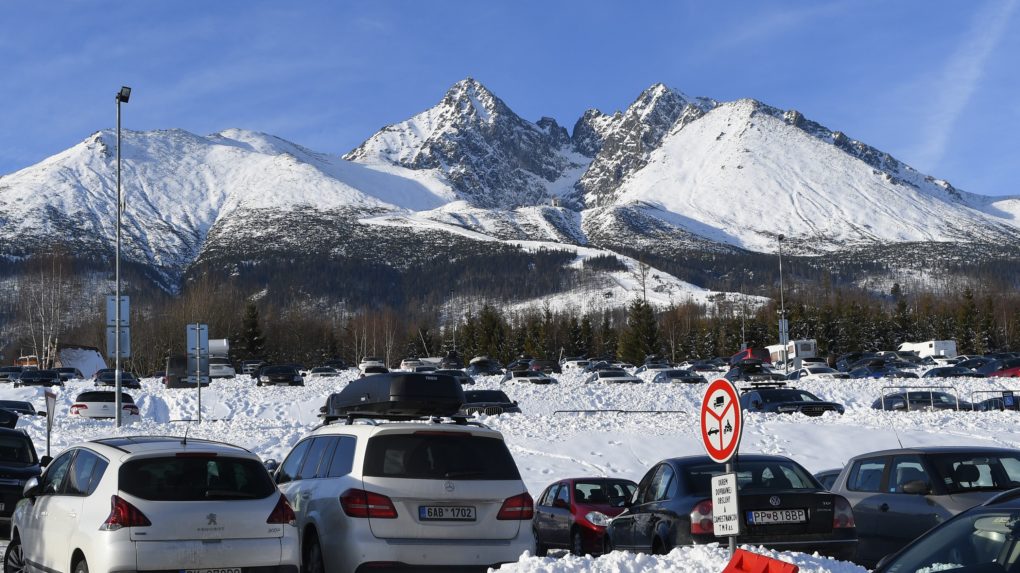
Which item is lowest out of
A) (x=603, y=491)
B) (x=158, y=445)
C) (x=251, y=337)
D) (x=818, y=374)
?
(x=603, y=491)

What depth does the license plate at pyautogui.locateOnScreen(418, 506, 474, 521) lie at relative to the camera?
9859 mm

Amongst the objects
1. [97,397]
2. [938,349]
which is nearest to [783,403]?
[97,397]

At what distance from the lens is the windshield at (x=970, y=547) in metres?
5.66

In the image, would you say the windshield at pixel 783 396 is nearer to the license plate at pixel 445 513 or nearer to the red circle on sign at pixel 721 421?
the license plate at pixel 445 513

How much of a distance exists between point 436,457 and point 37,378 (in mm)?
58926

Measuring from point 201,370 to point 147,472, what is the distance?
83.4 ft

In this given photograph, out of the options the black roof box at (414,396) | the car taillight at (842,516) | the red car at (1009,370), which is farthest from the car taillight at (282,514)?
the red car at (1009,370)

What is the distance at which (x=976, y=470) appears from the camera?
460 inches

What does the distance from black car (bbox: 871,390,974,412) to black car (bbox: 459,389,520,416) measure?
1264cm

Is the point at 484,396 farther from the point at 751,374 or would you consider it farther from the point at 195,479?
the point at 195,479

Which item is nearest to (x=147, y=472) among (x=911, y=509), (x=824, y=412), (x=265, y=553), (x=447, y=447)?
(x=265, y=553)

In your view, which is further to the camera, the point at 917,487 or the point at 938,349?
the point at 938,349

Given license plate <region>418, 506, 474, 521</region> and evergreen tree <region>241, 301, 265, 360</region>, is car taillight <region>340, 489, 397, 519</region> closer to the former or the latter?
license plate <region>418, 506, 474, 521</region>

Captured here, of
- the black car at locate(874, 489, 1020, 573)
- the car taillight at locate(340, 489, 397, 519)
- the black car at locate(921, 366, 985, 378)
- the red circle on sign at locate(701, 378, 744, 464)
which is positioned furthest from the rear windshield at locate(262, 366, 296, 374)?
the black car at locate(874, 489, 1020, 573)
